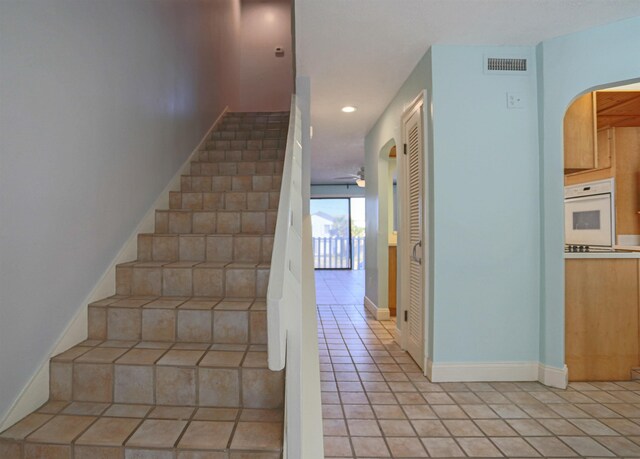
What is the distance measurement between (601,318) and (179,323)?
112 inches

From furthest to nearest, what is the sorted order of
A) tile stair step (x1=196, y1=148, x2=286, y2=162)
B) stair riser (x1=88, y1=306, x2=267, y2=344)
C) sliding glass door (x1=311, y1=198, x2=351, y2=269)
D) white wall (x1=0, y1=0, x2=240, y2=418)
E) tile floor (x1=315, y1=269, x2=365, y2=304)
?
1. sliding glass door (x1=311, y1=198, x2=351, y2=269)
2. tile floor (x1=315, y1=269, x2=365, y2=304)
3. tile stair step (x1=196, y1=148, x2=286, y2=162)
4. stair riser (x1=88, y1=306, x2=267, y2=344)
5. white wall (x1=0, y1=0, x2=240, y2=418)

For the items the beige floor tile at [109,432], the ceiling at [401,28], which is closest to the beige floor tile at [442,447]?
the beige floor tile at [109,432]

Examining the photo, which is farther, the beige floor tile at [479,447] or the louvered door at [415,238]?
the louvered door at [415,238]

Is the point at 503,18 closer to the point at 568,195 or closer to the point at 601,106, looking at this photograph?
the point at 601,106

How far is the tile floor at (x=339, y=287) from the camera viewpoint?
5.69 metres

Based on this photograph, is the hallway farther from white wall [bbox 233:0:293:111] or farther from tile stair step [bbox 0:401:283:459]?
white wall [bbox 233:0:293:111]

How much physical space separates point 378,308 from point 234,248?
2.67m

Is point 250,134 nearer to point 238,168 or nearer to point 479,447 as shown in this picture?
point 238,168

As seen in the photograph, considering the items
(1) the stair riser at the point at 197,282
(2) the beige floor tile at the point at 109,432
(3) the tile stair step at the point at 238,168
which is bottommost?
(2) the beige floor tile at the point at 109,432

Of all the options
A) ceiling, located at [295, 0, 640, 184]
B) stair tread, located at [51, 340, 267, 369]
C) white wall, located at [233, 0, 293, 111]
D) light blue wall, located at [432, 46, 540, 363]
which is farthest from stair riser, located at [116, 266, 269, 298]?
white wall, located at [233, 0, 293, 111]

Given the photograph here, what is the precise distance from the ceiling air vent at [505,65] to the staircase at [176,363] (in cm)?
194

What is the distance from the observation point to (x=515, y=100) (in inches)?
101

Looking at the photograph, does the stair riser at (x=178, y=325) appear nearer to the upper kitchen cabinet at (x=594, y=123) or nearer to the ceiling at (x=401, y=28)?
the ceiling at (x=401, y=28)

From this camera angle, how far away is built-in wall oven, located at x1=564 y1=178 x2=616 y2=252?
3713 millimetres
